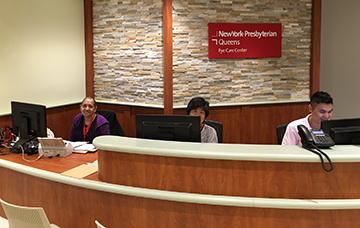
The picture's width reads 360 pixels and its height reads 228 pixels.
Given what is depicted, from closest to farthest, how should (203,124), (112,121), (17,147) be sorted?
(17,147), (203,124), (112,121)

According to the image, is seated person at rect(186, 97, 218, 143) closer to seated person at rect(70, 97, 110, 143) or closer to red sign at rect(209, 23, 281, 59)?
seated person at rect(70, 97, 110, 143)

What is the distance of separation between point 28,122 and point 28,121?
1cm

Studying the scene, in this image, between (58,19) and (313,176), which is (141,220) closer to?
(313,176)

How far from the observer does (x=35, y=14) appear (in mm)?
4773

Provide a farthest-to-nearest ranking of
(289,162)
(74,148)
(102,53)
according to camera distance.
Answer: (102,53)
(74,148)
(289,162)

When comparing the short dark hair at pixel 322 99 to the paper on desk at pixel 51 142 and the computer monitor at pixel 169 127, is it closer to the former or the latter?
the computer monitor at pixel 169 127

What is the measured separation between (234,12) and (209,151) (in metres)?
3.56

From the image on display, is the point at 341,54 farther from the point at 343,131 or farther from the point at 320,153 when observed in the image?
the point at 320,153

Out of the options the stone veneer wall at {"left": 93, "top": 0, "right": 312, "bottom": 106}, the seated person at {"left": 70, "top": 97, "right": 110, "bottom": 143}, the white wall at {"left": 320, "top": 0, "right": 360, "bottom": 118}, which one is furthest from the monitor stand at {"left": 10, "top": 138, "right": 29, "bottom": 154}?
the white wall at {"left": 320, "top": 0, "right": 360, "bottom": 118}

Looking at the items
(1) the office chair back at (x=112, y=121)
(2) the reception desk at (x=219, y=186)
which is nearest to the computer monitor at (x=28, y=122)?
(1) the office chair back at (x=112, y=121)

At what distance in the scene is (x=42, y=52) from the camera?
195 inches

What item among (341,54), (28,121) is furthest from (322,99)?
(341,54)

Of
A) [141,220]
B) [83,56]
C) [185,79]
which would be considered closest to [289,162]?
[141,220]

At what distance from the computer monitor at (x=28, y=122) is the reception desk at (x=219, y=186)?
115 centimetres
